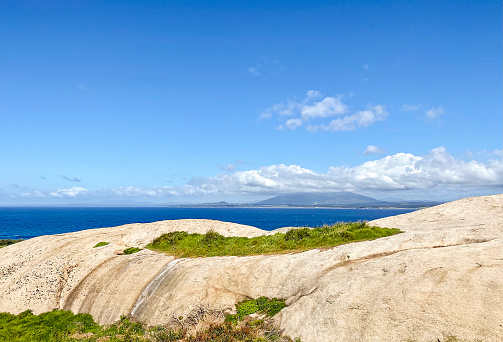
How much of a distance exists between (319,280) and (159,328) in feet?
35.1

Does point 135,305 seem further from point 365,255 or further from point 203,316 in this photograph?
point 365,255

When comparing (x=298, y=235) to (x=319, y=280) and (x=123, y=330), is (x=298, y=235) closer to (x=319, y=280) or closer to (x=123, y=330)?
(x=319, y=280)

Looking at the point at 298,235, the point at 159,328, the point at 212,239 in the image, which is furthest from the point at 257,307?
the point at 212,239

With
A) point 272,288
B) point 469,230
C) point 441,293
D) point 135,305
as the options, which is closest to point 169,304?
point 135,305

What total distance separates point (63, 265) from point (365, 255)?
29.0 meters

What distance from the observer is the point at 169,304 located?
21734 mm

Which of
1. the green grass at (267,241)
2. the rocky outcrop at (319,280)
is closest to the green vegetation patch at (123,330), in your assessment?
the rocky outcrop at (319,280)

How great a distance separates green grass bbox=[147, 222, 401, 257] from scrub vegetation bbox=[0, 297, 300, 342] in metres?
7.68

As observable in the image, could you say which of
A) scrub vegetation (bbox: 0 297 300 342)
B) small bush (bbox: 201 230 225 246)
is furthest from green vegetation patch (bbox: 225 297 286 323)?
small bush (bbox: 201 230 225 246)

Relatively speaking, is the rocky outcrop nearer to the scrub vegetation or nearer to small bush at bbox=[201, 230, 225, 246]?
the scrub vegetation

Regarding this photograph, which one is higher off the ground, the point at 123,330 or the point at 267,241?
the point at 267,241

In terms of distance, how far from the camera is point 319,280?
63.2 feet

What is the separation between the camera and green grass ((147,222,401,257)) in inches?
1062

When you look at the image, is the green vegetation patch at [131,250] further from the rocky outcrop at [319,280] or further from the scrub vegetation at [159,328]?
the scrub vegetation at [159,328]
